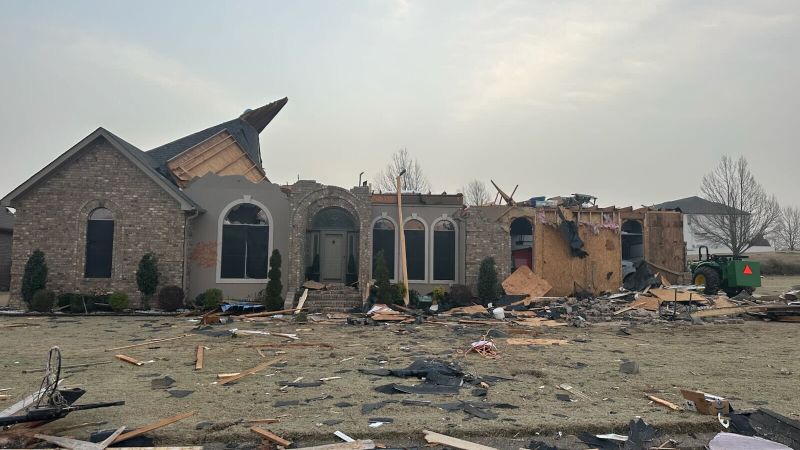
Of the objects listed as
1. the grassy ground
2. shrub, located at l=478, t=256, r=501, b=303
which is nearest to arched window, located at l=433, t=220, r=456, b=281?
shrub, located at l=478, t=256, r=501, b=303

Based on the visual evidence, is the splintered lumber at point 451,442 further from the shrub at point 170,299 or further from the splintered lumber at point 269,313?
the shrub at point 170,299

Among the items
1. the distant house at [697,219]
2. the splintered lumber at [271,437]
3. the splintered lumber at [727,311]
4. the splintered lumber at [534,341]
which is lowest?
the splintered lumber at [534,341]

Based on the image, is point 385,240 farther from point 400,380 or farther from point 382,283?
point 400,380

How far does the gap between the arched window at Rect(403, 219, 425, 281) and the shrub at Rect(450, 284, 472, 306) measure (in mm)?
1788

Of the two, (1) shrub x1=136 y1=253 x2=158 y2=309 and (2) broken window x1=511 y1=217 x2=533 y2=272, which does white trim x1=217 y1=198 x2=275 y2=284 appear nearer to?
(1) shrub x1=136 y1=253 x2=158 y2=309

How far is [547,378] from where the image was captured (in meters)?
7.59

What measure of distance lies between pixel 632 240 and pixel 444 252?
425 inches

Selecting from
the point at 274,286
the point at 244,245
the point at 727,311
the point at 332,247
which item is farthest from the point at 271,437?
the point at 727,311

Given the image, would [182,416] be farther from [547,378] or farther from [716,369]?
[716,369]

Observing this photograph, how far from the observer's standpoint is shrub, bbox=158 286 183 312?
661 inches

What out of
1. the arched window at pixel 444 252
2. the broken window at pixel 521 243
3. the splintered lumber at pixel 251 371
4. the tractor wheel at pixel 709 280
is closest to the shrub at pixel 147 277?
the splintered lumber at pixel 251 371

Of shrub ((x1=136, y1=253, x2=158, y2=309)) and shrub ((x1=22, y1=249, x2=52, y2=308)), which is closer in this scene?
shrub ((x1=22, y1=249, x2=52, y2=308))

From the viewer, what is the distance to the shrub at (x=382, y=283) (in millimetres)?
17438

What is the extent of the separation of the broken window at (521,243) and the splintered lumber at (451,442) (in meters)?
17.2
